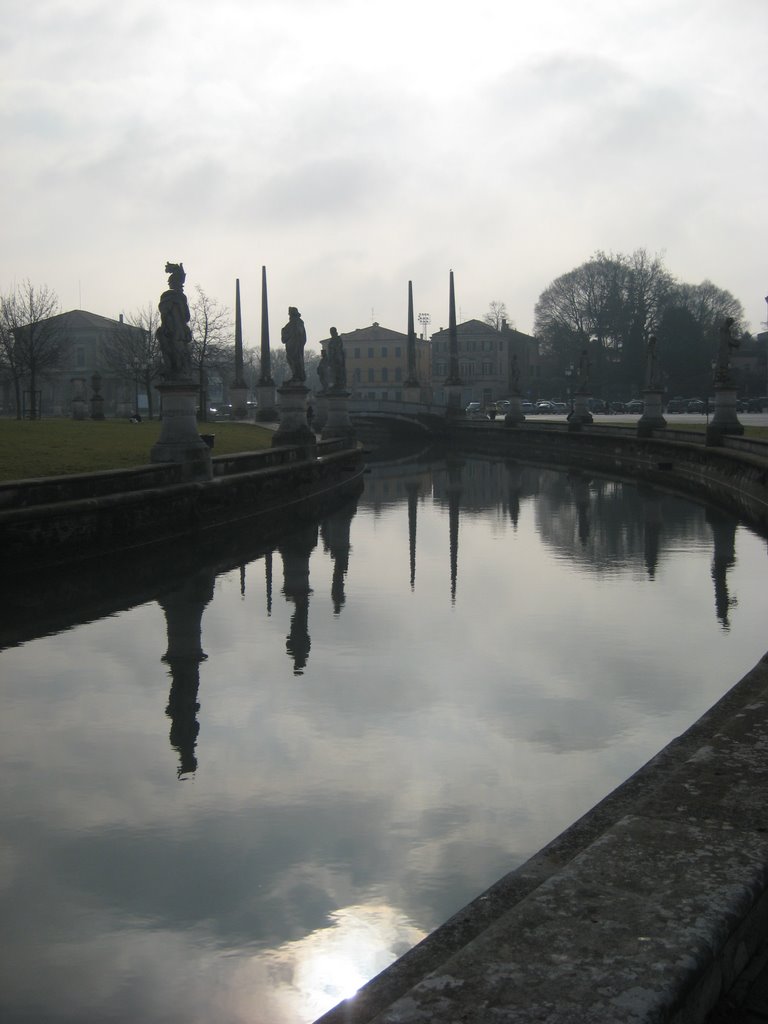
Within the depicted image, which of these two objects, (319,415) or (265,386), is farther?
(265,386)

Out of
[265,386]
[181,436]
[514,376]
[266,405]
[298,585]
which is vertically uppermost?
[514,376]

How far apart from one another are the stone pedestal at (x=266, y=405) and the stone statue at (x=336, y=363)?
9967 mm

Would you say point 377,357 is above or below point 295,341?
above

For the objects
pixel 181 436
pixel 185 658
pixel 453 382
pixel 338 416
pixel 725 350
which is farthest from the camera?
pixel 453 382

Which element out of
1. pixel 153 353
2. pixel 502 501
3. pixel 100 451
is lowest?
pixel 502 501

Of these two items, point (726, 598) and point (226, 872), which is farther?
point (726, 598)

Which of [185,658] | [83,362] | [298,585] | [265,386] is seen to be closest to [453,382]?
[265,386]

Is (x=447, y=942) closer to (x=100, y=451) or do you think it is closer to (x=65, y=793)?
(x=65, y=793)

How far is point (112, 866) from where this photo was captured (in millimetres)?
4906

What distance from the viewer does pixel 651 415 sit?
113 ft

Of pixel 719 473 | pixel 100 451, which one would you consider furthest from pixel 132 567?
pixel 719 473

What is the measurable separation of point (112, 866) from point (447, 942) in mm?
2000

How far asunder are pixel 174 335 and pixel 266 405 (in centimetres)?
2888

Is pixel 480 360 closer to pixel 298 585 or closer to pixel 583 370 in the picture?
pixel 583 370
